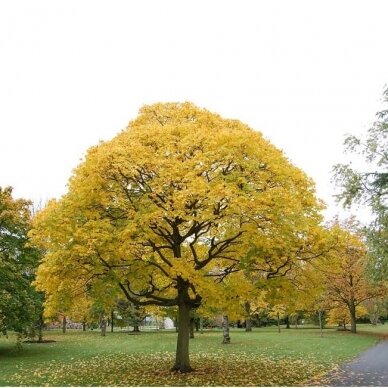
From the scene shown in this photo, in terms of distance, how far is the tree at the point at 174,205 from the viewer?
49.4 feet

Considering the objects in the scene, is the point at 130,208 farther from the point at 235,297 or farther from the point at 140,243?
the point at 235,297

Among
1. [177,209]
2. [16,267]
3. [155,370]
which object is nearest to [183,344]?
[155,370]

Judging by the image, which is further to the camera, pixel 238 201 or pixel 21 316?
pixel 21 316

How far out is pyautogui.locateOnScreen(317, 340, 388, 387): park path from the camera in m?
15.2

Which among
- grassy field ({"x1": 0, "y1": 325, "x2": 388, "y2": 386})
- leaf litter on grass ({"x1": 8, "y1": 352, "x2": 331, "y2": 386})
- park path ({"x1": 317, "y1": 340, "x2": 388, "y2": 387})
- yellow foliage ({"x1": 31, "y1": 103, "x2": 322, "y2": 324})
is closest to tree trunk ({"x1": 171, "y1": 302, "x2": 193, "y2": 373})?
leaf litter on grass ({"x1": 8, "y1": 352, "x2": 331, "y2": 386})

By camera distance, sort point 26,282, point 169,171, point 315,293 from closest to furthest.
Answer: point 169,171 < point 315,293 < point 26,282

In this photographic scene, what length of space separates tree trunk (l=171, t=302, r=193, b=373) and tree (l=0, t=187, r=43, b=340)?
1125cm

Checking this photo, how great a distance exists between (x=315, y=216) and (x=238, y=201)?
4.27 meters

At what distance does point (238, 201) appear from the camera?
47.0ft

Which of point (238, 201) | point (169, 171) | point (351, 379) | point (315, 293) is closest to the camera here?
point (238, 201)

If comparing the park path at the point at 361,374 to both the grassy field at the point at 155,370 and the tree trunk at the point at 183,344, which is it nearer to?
the grassy field at the point at 155,370

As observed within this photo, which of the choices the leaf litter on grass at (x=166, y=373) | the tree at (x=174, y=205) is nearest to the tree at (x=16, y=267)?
the leaf litter on grass at (x=166, y=373)

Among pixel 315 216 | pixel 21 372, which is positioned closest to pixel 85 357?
pixel 21 372

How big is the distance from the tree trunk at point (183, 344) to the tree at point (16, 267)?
36.9 feet
